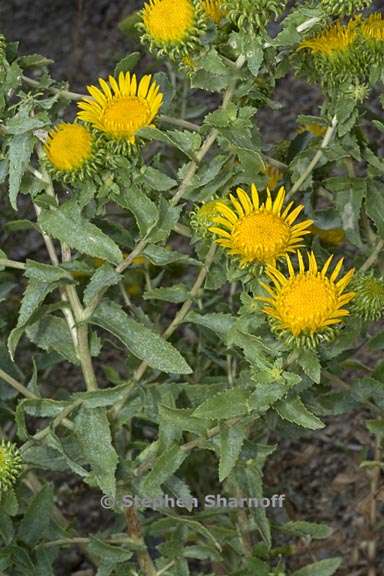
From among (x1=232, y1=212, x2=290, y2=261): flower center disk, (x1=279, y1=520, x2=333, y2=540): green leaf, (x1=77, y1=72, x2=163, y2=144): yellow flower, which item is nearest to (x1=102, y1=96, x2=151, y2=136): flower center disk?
(x1=77, y1=72, x2=163, y2=144): yellow flower

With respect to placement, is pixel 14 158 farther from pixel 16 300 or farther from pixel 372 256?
pixel 16 300

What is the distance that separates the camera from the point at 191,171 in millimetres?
1537

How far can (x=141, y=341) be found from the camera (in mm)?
1521

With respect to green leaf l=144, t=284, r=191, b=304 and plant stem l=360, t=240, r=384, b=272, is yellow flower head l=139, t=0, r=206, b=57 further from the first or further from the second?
plant stem l=360, t=240, r=384, b=272

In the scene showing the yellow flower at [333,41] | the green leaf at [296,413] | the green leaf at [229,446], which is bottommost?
the green leaf at [229,446]

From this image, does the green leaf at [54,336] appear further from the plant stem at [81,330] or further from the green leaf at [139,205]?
the green leaf at [139,205]

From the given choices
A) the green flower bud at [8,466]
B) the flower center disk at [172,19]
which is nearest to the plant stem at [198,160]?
the flower center disk at [172,19]

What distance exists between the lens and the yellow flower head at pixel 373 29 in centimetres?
155

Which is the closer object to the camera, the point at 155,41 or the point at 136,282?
the point at 155,41

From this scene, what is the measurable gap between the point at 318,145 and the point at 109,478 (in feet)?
2.05

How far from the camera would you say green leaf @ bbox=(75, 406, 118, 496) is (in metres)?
1.54

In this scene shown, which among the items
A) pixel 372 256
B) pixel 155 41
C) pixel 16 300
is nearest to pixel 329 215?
pixel 372 256

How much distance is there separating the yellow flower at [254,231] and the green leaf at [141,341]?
17 cm

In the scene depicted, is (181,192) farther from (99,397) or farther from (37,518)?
(37,518)
